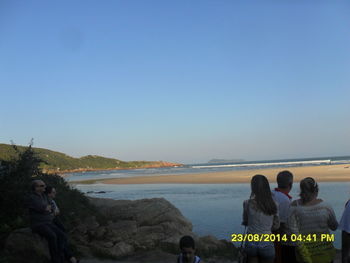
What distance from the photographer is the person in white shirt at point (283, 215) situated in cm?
389

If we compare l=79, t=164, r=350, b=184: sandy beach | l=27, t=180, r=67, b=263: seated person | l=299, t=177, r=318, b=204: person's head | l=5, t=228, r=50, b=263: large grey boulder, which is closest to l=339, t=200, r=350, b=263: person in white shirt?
l=299, t=177, r=318, b=204: person's head

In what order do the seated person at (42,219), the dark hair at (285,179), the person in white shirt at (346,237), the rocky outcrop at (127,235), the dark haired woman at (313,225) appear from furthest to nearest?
the rocky outcrop at (127,235), the seated person at (42,219), the dark hair at (285,179), the dark haired woman at (313,225), the person in white shirt at (346,237)

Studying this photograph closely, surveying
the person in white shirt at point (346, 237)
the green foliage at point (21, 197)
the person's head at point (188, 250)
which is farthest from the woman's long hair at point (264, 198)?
the green foliage at point (21, 197)

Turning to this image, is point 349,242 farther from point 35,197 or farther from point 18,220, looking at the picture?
point 18,220

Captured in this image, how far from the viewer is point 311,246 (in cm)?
355

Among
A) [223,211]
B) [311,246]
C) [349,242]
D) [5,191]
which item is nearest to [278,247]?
[311,246]

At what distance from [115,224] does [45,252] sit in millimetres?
5854

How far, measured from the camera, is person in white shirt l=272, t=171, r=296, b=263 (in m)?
3.89

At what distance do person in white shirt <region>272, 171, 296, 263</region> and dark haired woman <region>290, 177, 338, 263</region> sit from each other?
0.22m

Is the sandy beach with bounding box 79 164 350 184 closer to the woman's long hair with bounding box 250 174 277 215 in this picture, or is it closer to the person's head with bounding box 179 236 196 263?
the woman's long hair with bounding box 250 174 277 215

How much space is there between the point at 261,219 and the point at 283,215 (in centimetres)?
35

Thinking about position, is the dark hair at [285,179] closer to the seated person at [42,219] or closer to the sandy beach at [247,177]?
the seated person at [42,219]

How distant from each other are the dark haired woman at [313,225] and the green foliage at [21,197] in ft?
19.1
